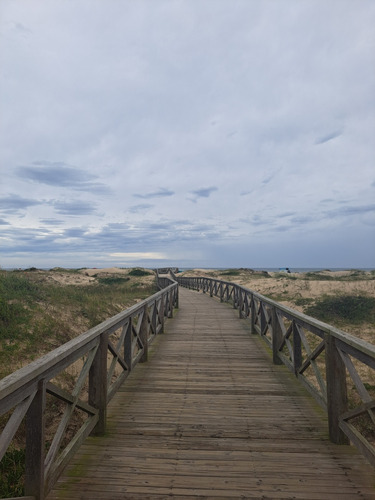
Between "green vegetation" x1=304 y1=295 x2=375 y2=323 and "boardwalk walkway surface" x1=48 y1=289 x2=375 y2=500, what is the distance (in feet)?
32.0

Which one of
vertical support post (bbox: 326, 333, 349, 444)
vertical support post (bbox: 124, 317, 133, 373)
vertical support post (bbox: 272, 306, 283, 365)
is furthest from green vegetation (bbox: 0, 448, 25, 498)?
vertical support post (bbox: 272, 306, 283, 365)

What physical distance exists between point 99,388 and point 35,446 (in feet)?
4.36

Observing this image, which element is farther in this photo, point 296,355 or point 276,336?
point 276,336

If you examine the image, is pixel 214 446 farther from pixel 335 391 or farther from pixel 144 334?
pixel 144 334

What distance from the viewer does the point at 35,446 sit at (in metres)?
2.32

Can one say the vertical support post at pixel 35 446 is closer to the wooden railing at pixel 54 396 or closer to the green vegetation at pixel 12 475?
the wooden railing at pixel 54 396

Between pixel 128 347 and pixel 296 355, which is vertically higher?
pixel 128 347

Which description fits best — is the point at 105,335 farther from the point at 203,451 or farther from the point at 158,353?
the point at 158,353

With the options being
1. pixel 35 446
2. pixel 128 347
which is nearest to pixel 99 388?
pixel 35 446

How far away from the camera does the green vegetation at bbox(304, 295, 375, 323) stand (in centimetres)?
1390

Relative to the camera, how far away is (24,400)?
2.23 metres

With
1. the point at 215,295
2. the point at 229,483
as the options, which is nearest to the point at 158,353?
the point at 229,483

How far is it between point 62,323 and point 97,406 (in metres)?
6.64

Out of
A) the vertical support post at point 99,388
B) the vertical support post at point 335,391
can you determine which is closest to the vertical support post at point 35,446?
the vertical support post at point 99,388
